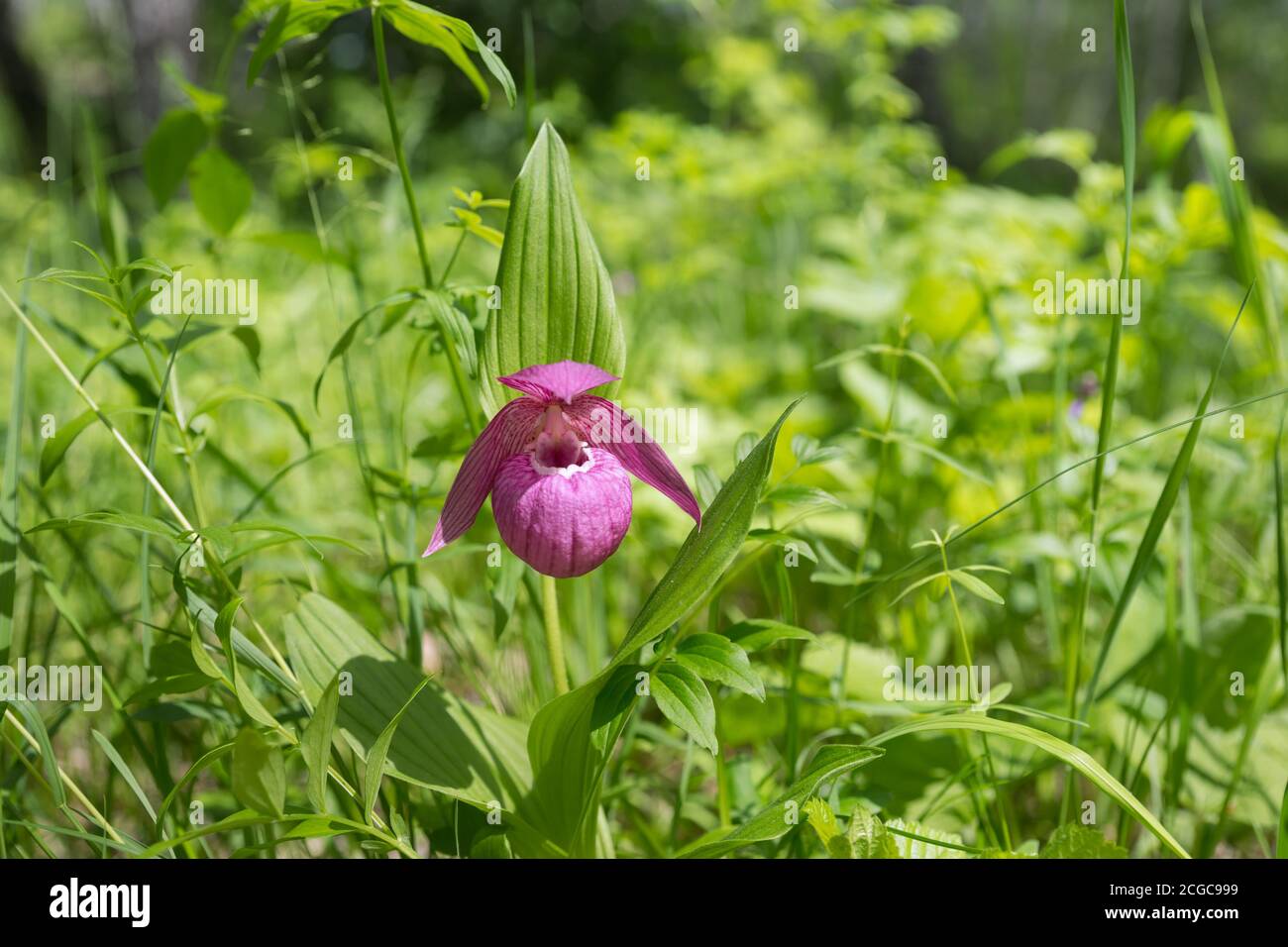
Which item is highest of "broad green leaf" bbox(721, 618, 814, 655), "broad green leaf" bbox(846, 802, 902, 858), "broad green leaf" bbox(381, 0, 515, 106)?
"broad green leaf" bbox(381, 0, 515, 106)

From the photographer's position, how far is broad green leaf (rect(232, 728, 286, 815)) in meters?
0.54

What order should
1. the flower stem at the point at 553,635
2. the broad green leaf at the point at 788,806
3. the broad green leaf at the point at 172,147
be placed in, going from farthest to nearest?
the broad green leaf at the point at 172,147
the flower stem at the point at 553,635
the broad green leaf at the point at 788,806

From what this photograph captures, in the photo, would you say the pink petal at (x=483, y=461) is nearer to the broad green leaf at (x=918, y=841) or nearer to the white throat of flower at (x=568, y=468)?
the white throat of flower at (x=568, y=468)

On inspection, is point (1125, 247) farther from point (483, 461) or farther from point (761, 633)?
point (483, 461)

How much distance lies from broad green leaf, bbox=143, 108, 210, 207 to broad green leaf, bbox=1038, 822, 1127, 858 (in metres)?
1.03

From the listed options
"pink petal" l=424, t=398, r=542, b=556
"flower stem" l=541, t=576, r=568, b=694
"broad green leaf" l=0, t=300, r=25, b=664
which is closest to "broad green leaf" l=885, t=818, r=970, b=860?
"flower stem" l=541, t=576, r=568, b=694

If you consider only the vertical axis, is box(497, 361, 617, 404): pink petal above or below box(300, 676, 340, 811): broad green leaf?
above

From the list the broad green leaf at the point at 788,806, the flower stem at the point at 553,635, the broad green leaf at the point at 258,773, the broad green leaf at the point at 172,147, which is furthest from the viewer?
the broad green leaf at the point at 172,147

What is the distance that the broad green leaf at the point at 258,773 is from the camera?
545 millimetres

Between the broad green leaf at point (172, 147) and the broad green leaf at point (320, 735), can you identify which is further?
the broad green leaf at point (172, 147)

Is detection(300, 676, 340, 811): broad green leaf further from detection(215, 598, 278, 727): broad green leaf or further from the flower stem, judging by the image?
the flower stem

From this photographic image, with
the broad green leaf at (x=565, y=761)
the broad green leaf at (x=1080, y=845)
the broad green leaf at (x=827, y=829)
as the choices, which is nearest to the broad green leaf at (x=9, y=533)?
the broad green leaf at (x=565, y=761)
